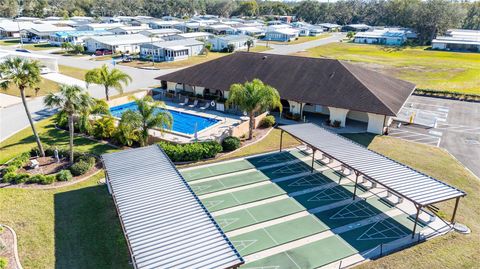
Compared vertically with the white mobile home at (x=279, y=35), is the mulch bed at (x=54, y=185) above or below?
below

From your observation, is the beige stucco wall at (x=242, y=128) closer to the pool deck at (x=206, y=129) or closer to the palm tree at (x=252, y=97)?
the pool deck at (x=206, y=129)

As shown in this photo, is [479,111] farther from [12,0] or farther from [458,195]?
[12,0]

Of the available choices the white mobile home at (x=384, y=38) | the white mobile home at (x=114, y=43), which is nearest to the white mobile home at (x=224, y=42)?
the white mobile home at (x=114, y=43)

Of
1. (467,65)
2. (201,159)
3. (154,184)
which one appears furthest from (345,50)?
(154,184)

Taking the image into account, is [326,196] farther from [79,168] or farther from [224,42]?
[224,42]

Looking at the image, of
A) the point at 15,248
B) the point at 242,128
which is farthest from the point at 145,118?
the point at 15,248

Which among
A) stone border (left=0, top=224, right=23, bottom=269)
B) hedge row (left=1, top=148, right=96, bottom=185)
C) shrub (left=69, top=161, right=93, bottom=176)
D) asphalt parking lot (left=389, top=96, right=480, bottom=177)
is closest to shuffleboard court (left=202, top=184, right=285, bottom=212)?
shrub (left=69, top=161, right=93, bottom=176)

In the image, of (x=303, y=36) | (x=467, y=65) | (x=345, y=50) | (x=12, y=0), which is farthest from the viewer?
(x=12, y=0)
